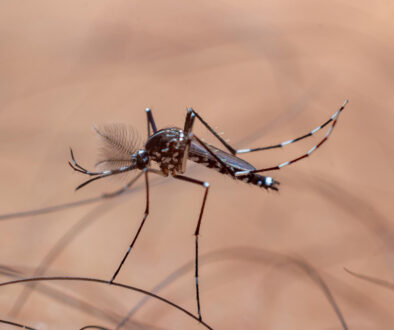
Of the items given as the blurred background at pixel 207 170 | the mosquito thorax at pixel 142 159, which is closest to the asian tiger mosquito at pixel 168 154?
the mosquito thorax at pixel 142 159

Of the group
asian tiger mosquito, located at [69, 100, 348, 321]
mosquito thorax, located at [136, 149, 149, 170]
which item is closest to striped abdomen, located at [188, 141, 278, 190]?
asian tiger mosquito, located at [69, 100, 348, 321]

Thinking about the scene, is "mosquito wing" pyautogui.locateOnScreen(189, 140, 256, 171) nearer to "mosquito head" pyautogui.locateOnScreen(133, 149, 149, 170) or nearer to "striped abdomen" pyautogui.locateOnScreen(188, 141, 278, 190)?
"striped abdomen" pyautogui.locateOnScreen(188, 141, 278, 190)

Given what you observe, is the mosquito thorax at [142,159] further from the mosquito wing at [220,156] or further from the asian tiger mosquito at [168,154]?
the mosquito wing at [220,156]

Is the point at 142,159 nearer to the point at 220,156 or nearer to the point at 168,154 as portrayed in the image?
the point at 168,154

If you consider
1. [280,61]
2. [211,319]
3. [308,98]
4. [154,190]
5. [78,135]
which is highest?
[280,61]

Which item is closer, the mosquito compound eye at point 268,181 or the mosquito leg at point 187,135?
the mosquito leg at point 187,135

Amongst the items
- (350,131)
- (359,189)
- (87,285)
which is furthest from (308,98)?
(87,285)

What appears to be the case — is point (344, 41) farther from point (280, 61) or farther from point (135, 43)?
point (135, 43)

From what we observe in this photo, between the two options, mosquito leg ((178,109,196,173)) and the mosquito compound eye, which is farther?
the mosquito compound eye
